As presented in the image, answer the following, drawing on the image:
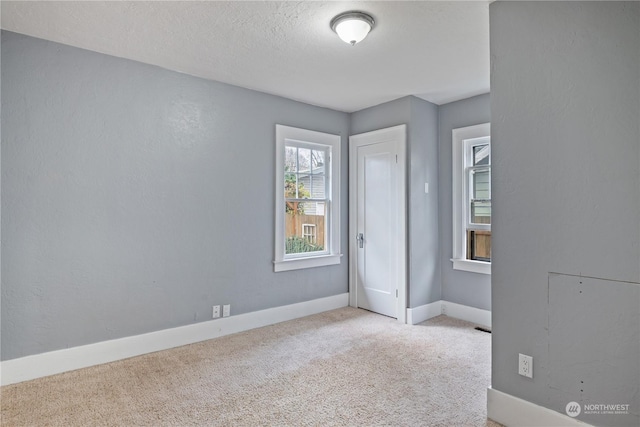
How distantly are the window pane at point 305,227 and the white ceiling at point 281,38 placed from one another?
142cm

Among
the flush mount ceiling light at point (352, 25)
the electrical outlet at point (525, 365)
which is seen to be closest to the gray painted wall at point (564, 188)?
the electrical outlet at point (525, 365)

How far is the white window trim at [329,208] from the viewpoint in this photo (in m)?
4.02

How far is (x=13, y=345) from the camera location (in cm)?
258

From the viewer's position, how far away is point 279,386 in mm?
2564

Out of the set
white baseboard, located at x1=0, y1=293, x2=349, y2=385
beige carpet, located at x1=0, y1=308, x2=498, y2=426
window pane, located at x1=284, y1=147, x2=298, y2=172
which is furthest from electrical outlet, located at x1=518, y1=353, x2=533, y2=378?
window pane, located at x1=284, y1=147, x2=298, y2=172

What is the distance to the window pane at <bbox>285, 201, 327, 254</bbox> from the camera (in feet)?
14.0

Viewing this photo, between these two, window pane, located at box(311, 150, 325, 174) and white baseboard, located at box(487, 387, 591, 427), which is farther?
window pane, located at box(311, 150, 325, 174)

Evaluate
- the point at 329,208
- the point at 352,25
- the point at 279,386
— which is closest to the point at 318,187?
the point at 329,208

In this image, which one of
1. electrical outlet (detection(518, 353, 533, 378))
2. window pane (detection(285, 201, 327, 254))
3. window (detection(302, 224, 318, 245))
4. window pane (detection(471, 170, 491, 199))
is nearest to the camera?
electrical outlet (detection(518, 353, 533, 378))

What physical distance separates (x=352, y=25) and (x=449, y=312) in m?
3.40

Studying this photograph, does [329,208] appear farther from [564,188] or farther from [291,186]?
[564,188]

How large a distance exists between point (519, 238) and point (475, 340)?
70.3 inches

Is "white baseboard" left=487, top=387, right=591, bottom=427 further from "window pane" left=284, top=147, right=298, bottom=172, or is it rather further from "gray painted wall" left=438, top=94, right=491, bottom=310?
"window pane" left=284, top=147, right=298, bottom=172

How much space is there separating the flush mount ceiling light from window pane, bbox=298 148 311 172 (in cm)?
197
